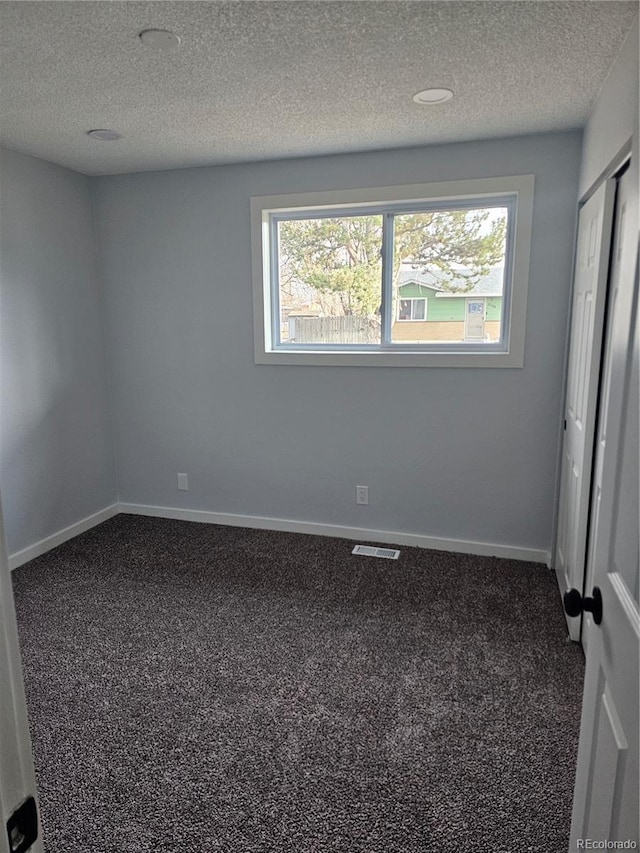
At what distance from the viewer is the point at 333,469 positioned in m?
3.71

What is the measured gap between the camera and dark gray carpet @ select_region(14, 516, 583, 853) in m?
1.63

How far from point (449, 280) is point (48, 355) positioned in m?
2.64

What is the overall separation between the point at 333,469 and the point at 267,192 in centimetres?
188

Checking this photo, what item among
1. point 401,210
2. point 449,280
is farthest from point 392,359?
point 401,210

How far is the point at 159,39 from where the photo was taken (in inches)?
73.1

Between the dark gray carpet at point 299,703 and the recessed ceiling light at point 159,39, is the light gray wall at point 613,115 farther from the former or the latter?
the dark gray carpet at point 299,703

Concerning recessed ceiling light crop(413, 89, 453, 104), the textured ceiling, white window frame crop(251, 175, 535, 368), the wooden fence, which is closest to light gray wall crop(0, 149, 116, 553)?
the textured ceiling

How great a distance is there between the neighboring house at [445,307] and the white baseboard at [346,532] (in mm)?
1318

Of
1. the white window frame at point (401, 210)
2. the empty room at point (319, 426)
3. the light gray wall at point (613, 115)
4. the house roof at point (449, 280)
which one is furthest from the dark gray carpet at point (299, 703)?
the light gray wall at point (613, 115)

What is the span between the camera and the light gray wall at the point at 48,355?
10.7 feet

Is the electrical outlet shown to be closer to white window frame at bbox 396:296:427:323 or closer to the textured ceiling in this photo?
white window frame at bbox 396:296:427:323

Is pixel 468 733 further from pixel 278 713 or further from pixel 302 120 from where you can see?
pixel 302 120

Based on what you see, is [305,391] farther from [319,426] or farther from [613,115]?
[613,115]

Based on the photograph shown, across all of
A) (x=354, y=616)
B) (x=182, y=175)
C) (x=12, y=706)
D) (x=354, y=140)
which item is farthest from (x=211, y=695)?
(x=182, y=175)
